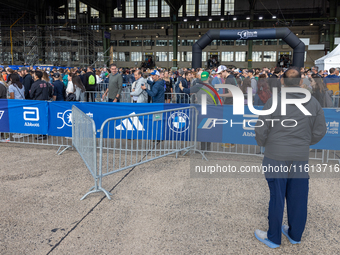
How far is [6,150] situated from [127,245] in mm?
5386

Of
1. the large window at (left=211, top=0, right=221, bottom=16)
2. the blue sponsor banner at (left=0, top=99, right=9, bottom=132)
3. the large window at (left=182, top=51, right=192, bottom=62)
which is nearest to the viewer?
the blue sponsor banner at (left=0, top=99, right=9, bottom=132)

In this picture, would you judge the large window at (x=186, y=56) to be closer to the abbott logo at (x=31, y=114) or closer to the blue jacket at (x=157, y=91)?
the blue jacket at (x=157, y=91)

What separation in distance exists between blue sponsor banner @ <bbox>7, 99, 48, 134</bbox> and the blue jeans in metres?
5.93

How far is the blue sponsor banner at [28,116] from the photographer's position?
723 centimetres

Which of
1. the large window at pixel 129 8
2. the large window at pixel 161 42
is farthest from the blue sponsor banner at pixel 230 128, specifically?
the large window at pixel 129 8

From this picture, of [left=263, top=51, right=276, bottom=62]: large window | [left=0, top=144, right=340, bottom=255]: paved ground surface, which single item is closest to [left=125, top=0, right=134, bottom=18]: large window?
[left=263, top=51, right=276, bottom=62]: large window

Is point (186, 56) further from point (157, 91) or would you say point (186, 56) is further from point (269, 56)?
point (157, 91)

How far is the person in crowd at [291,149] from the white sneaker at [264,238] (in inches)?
8.3

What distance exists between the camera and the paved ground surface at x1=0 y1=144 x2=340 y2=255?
335 centimetres

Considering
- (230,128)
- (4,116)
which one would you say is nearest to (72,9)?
(4,116)

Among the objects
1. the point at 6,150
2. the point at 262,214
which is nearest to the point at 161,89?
the point at 6,150

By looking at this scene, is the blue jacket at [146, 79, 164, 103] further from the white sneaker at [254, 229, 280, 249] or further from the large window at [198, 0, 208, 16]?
the large window at [198, 0, 208, 16]

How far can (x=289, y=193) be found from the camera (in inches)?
127

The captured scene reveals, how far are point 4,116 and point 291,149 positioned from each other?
719cm
